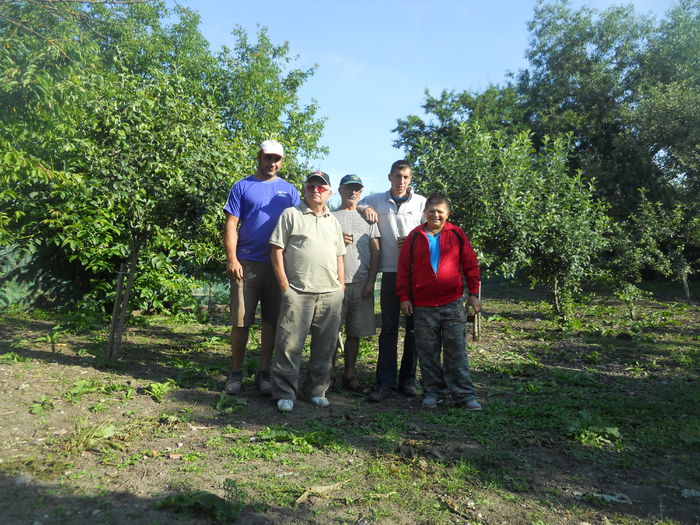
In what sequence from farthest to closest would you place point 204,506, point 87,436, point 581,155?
point 581,155, point 87,436, point 204,506

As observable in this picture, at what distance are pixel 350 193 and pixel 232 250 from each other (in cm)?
120

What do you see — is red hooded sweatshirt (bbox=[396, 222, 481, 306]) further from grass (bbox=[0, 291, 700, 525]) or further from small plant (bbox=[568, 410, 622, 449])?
small plant (bbox=[568, 410, 622, 449])

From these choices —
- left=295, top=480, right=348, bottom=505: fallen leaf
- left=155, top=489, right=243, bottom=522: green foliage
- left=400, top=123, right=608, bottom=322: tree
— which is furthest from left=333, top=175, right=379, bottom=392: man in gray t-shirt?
left=400, top=123, right=608, bottom=322: tree

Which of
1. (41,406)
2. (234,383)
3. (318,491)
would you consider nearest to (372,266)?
(234,383)

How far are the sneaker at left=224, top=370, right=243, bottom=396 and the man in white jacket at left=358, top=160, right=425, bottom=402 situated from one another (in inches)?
50.6

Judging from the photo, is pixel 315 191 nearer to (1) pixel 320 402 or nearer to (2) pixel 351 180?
(2) pixel 351 180

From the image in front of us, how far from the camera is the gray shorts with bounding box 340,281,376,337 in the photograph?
494cm

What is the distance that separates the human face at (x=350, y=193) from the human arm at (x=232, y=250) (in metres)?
1.01

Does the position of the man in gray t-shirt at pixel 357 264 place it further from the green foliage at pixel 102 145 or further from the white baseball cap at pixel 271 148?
the green foliage at pixel 102 145

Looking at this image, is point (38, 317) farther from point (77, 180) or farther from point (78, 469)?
point (78, 469)

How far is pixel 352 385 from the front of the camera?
17.0 ft

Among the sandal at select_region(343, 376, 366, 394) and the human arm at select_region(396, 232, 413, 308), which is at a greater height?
the human arm at select_region(396, 232, 413, 308)

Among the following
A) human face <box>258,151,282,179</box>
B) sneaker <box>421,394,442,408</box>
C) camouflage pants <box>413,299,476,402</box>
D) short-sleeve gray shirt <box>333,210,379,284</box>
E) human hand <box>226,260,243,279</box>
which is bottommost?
sneaker <box>421,394,442,408</box>

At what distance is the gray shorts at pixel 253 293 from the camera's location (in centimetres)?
462
